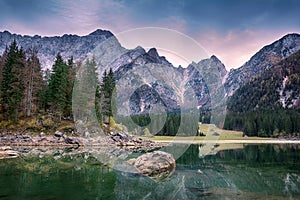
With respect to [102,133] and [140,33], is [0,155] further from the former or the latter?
[102,133]

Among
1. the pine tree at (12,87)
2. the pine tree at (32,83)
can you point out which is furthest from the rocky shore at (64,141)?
the pine tree at (32,83)

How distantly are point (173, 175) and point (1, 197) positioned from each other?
14.3 meters

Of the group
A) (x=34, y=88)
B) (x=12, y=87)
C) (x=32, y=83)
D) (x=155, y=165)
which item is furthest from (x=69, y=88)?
(x=155, y=165)

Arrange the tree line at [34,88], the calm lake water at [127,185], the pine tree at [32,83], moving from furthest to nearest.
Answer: the pine tree at [32,83], the tree line at [34,88], the calm lake water at [127,185]

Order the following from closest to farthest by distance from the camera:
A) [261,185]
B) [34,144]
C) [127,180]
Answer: [261,185], [127,180], [34,144]

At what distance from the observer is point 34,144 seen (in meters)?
52.3

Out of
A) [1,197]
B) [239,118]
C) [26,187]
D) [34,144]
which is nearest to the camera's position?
[1,197]

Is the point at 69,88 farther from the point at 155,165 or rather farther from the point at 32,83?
the point at 155,165

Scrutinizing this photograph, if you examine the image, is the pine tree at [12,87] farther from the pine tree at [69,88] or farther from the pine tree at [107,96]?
the pine tree at [107,96]

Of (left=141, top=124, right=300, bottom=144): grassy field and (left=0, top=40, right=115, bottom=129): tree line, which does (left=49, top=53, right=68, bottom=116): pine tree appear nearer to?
(left=0, top=40, right=115, bottom=129): tree line

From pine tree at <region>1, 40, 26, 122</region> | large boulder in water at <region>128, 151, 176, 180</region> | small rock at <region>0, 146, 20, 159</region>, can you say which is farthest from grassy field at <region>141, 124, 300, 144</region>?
large boulder in water at <region>128, 151, 176, 180</region>

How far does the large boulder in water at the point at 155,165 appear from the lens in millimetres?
26688

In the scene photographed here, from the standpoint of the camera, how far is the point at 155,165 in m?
27.8

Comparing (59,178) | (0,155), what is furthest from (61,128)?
(59,178)
